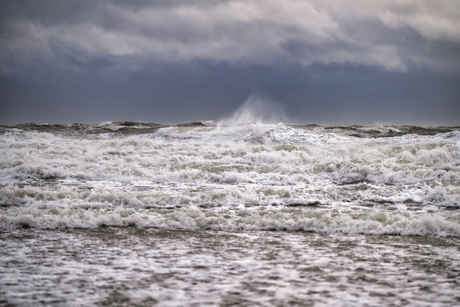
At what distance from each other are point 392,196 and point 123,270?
730 centimetres

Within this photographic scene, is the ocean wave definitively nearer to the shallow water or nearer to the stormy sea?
the stormy sea

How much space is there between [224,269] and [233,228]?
94.6 inches

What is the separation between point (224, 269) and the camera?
14.1 ft

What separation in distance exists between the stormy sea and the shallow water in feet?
0.07

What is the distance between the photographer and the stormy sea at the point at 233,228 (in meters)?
3.66

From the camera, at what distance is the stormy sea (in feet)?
12.0

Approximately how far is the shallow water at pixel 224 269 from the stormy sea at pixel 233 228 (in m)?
0.02

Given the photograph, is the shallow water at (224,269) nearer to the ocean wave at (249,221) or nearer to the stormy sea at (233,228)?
the stormy sea at (233,228)

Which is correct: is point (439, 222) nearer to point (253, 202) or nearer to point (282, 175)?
point (253, 202)

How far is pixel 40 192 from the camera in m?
8.49

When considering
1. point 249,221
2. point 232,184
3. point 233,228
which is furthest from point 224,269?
point 232,184

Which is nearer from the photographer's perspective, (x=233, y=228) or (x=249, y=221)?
(x=233, y=228)

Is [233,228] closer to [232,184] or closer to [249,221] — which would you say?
[249,221]

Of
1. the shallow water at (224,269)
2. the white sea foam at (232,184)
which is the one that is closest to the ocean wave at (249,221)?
the white sea foam at (232,184)
